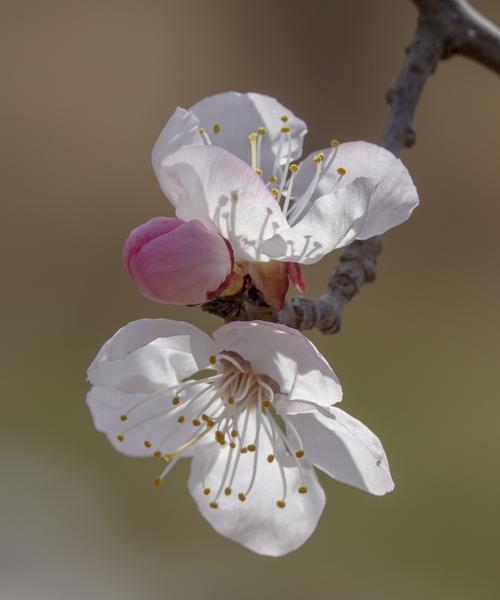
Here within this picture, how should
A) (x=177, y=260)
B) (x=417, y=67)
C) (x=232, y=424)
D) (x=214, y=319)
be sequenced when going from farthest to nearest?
(x=214, y=319) < (x=417, y=67) < (x=232, y=424) < (x=177, y=260)

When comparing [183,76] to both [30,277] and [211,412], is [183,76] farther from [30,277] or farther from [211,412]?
[211,412]

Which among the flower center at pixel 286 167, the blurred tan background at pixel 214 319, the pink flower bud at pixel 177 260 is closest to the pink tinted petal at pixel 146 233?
the pink flower bud at pixel 177 260

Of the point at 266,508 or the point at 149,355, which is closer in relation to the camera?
the point at 149,355

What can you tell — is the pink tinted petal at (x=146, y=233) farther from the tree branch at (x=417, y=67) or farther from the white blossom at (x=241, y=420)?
the tree branch at (x=417, y=67)

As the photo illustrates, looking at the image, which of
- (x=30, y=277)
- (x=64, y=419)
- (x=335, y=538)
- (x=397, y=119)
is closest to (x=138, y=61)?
(x=30, y=277)

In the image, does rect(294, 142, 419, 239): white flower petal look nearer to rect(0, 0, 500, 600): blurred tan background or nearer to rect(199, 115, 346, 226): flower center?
rect(199, 115, 346, 226): flower center

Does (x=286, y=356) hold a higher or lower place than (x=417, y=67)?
lower

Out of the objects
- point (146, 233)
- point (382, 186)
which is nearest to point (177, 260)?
point (146, 233)

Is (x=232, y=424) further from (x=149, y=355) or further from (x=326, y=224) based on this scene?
(x=326, y=224)
